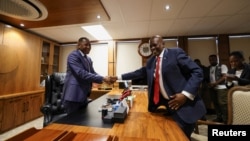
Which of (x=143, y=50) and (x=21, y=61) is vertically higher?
(x=143, y=50)

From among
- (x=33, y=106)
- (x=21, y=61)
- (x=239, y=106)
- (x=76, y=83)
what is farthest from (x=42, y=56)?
(x=239, y=106)

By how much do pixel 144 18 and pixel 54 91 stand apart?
89.8 inches

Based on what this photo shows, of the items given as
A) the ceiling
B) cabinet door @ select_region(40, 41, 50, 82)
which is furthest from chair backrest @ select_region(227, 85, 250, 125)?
cabinet door @ select_region(40, 41, 50, 82)

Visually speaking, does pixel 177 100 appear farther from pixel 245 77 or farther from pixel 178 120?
pixel 245 77

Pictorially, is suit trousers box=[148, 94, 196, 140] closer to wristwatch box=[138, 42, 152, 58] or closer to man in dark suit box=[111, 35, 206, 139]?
man in dark suit box=[111, 35, 206, 139]

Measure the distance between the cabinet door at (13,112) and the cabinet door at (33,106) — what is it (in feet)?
0.46

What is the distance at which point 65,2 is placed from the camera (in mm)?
2311

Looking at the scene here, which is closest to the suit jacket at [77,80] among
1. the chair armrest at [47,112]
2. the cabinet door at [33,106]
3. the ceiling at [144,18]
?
the chair armrest at [47,112]

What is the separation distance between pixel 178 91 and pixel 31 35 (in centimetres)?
410

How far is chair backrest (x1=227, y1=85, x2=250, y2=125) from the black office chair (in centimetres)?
195

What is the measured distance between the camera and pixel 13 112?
121 inches

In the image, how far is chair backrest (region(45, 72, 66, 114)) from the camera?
1986 millimetres

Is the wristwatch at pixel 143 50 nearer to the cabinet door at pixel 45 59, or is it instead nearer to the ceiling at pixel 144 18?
the ceiling at pixel 144 18

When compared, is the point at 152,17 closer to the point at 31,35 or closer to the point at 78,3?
the point at 78,3
